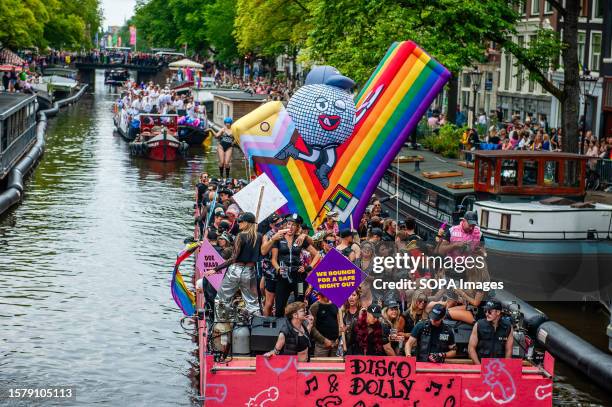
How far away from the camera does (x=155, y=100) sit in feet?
199

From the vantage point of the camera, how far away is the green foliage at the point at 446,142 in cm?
4012

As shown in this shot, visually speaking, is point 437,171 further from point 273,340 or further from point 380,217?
point 273,340

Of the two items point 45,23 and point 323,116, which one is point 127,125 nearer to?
point 323,116

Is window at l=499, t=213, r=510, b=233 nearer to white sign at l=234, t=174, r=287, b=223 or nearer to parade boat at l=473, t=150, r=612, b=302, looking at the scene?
parade boat at l=473, t=150, r=612, b=302

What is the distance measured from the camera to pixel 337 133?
2405cm

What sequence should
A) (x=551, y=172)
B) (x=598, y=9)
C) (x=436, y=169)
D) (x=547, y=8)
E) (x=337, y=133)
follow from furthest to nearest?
(x=547, y=8) → (x=598, y=9) → (x=436, y=169) → (x=551, y=172) → (x=337, y=133)

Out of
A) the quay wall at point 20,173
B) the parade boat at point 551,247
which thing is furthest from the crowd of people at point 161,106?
the parade boat at point 551,247

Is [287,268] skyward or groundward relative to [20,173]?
skyward

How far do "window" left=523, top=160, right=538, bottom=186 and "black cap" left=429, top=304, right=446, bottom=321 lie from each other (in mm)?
12759

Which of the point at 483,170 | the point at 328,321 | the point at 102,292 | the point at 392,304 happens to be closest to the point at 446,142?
the point at 483,170

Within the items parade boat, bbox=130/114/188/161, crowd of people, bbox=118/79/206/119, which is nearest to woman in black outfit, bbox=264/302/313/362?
parade boat, bbox=130/114/188/161

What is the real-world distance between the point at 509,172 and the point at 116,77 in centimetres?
11309

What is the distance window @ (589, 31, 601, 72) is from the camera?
5256cm

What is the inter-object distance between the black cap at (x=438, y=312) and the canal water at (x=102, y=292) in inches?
198
